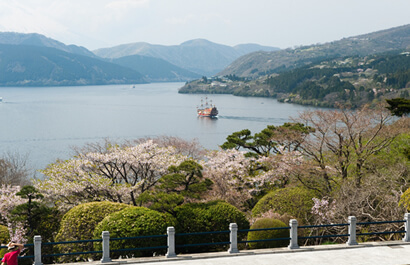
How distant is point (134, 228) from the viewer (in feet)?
60.9

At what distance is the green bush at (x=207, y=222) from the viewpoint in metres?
20.8

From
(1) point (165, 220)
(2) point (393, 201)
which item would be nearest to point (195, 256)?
(1) point (165, 220)

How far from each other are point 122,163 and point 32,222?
811cm

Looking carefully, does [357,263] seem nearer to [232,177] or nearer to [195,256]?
[195,256]

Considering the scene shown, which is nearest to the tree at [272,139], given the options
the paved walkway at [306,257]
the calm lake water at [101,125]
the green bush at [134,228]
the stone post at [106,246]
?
the paved walkway at [306,257]

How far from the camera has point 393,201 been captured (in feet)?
72.2

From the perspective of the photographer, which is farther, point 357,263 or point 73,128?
point 73,128

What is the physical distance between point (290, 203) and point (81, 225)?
1080cm

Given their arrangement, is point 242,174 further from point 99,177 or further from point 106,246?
point 106,246

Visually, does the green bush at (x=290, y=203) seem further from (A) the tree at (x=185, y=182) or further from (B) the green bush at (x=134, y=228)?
(B) the green bush at (x=134, y=228)

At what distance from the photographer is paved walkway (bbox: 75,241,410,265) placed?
16.5 m

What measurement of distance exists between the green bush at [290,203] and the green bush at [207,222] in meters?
3.11

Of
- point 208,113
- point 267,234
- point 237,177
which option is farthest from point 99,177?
point 208,113

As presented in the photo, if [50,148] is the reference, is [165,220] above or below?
above
